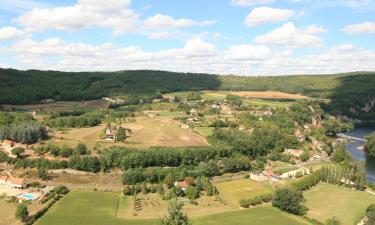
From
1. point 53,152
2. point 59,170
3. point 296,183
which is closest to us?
point 296,183

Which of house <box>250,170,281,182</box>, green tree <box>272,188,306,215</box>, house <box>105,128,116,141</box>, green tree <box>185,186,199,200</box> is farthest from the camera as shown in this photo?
house <box>105,128,116,141</box>

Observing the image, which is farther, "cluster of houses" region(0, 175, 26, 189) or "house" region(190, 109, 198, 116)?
"house" region(190, 109, 198, 116)

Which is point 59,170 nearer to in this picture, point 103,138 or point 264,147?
point 103,138

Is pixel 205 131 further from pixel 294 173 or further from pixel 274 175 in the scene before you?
pixel 274 175

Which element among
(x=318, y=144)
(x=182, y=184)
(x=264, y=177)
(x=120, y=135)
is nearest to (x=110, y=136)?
(x=120, y=135)

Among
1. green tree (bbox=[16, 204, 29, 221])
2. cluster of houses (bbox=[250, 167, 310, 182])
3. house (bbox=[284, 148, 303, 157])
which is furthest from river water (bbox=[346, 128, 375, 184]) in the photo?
Answer: green tree (bbox=[16, 204, 29, 221])

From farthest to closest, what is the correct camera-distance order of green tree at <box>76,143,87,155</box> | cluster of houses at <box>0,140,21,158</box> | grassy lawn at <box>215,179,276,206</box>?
cluster of houses at <box>0,140,21,158</box>, green tree at <box>76,143,87,155</box>, grassy lawn at <box>215,179,276,206</box>

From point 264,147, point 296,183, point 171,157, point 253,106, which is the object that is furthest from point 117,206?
point 253,106

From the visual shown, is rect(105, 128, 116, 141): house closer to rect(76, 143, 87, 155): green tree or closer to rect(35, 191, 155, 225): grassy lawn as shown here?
rect(76, 143, 87, 155): green tree
